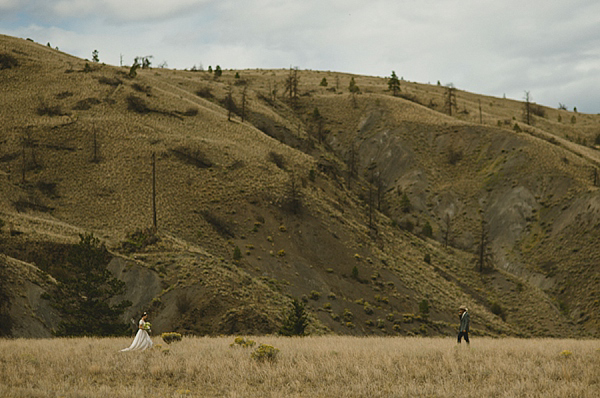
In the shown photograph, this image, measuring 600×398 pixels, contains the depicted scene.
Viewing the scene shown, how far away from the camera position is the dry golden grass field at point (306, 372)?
1461cm

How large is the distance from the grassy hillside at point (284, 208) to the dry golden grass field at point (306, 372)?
17.1 metres

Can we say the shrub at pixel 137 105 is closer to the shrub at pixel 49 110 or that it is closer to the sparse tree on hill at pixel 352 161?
the shrub at pixel 49 110

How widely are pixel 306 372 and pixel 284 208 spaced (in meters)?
47.3

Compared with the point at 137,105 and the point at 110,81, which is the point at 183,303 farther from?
the point at 110,81

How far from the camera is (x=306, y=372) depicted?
16.4m

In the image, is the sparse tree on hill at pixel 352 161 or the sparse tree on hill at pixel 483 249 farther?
the sparse tree on hill at pixel 352 161

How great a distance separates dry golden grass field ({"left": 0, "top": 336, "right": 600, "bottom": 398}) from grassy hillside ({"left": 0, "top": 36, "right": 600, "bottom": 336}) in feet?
56.0

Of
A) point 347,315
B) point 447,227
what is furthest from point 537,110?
point 347,315

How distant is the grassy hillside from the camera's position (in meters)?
45.2

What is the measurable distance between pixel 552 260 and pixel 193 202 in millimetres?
45120

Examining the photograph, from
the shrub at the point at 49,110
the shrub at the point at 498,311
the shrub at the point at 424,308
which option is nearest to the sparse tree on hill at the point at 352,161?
the shrub at the point at 498,311

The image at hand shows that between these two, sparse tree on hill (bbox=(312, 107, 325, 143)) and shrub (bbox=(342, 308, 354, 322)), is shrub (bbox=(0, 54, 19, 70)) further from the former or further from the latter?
shrub (bbox=(342, 308, 354, 322))

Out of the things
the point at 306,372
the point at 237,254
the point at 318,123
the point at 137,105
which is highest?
the point at 318,123

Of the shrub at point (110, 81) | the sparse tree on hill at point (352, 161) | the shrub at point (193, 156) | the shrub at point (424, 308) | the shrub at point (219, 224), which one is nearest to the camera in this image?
the shrub at point (424, 308)
